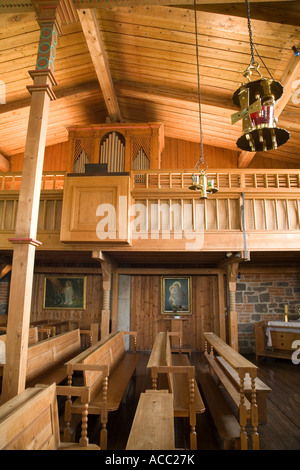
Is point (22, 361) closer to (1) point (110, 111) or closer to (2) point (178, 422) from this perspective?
(2) point (178, 422)

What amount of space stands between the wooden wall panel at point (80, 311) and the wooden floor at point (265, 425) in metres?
3.40

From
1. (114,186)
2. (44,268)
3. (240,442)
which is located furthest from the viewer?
(44,268)

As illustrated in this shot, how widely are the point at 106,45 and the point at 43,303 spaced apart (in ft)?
23.6

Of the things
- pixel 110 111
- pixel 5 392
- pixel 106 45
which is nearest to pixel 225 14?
pixel 106 45

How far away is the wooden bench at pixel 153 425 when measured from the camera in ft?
6.36

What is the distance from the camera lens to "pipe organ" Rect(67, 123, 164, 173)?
846 cm

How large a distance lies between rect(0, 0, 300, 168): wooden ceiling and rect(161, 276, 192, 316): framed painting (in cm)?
428

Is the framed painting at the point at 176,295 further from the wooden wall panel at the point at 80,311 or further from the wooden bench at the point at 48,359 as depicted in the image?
the wooden bench at the point at 48,359

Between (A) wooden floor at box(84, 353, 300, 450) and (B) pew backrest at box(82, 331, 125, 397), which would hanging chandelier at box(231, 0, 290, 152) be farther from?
(A) wooden floor at box(84, 353, 300, 450)

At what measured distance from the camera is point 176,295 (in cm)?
900

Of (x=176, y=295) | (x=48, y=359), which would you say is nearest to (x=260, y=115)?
(x=48, y=359)

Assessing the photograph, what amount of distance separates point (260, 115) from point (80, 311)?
315 inches

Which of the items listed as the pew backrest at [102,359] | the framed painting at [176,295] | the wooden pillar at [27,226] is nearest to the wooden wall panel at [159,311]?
the framed painting at [176,295]
